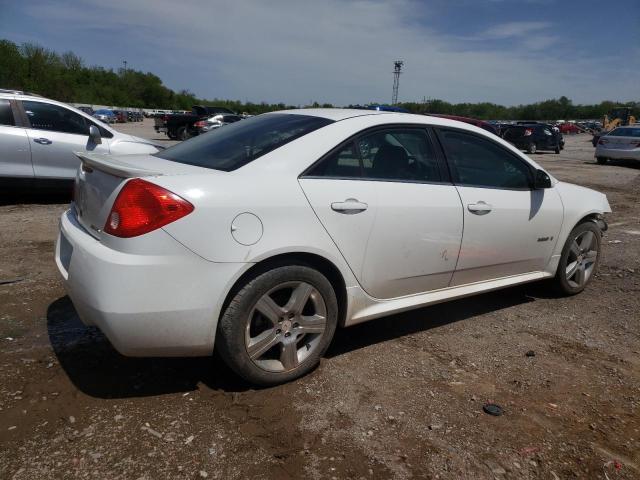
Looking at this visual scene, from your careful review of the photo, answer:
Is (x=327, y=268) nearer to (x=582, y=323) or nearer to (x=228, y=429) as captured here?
(x=228, y=429)

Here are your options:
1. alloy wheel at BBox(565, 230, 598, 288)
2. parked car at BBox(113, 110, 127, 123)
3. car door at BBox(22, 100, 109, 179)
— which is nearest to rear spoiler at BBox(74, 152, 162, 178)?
alloy wheel at BBox(565, 230, 598, 288)

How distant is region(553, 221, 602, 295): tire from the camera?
171 inches

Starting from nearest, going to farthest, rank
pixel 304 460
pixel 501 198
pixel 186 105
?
1. pixel 304 460
2. pixel 501 198
3. pixel 186 105

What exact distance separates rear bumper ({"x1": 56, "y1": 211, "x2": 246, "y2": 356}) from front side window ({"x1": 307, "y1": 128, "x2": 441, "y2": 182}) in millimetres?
864

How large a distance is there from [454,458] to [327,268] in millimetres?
1170

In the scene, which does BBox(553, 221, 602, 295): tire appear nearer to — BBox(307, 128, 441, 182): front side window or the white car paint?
the white car paint

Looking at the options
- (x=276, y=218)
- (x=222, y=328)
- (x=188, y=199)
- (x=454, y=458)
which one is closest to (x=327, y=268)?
(x=276, y=218)

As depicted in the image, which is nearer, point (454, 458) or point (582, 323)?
point (454, 458)

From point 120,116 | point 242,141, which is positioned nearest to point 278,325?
point 242,141

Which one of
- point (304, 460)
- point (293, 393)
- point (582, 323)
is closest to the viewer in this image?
point (304, 460)

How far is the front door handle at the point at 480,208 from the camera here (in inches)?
135

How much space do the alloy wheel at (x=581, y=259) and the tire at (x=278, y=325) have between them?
8.57 feet

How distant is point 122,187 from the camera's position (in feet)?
8.09

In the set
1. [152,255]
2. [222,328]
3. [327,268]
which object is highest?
[152,255]
